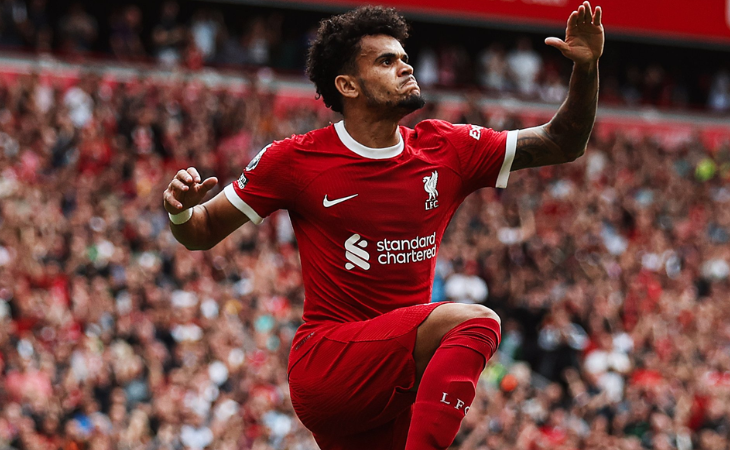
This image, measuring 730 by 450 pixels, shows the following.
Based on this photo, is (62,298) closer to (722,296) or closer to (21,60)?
(21,60)

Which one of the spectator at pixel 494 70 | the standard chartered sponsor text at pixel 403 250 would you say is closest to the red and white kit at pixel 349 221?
the standard chartered sponsor text at pixel 403 250

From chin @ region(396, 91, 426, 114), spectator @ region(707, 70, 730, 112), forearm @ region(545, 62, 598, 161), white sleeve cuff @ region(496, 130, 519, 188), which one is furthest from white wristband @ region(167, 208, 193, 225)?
spectator @ region(707, 70, 730, 112)

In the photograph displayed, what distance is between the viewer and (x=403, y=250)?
4.53 metres

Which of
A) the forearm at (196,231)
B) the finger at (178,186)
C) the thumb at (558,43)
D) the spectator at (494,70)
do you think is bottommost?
the spectator at (494,70)

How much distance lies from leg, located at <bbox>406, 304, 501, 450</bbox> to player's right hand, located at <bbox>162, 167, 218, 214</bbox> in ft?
4.07

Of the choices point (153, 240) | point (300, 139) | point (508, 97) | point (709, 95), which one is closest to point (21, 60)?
point (153, 240)

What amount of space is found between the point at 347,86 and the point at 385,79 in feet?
0.72

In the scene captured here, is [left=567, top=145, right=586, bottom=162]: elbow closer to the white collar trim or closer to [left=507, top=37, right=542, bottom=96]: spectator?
the white collar trim

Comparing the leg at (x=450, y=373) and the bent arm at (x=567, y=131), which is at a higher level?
the bent arm at (x=567, y=131)

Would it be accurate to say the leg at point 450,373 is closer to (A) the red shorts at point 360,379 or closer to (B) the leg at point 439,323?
(B) the leg at point 439,323

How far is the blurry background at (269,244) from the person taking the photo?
443 inches

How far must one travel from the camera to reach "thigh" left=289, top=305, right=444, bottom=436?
4219mm

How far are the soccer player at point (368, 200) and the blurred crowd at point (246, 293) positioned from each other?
248 inches

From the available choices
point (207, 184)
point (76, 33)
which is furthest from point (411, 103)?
point (76, 33)
